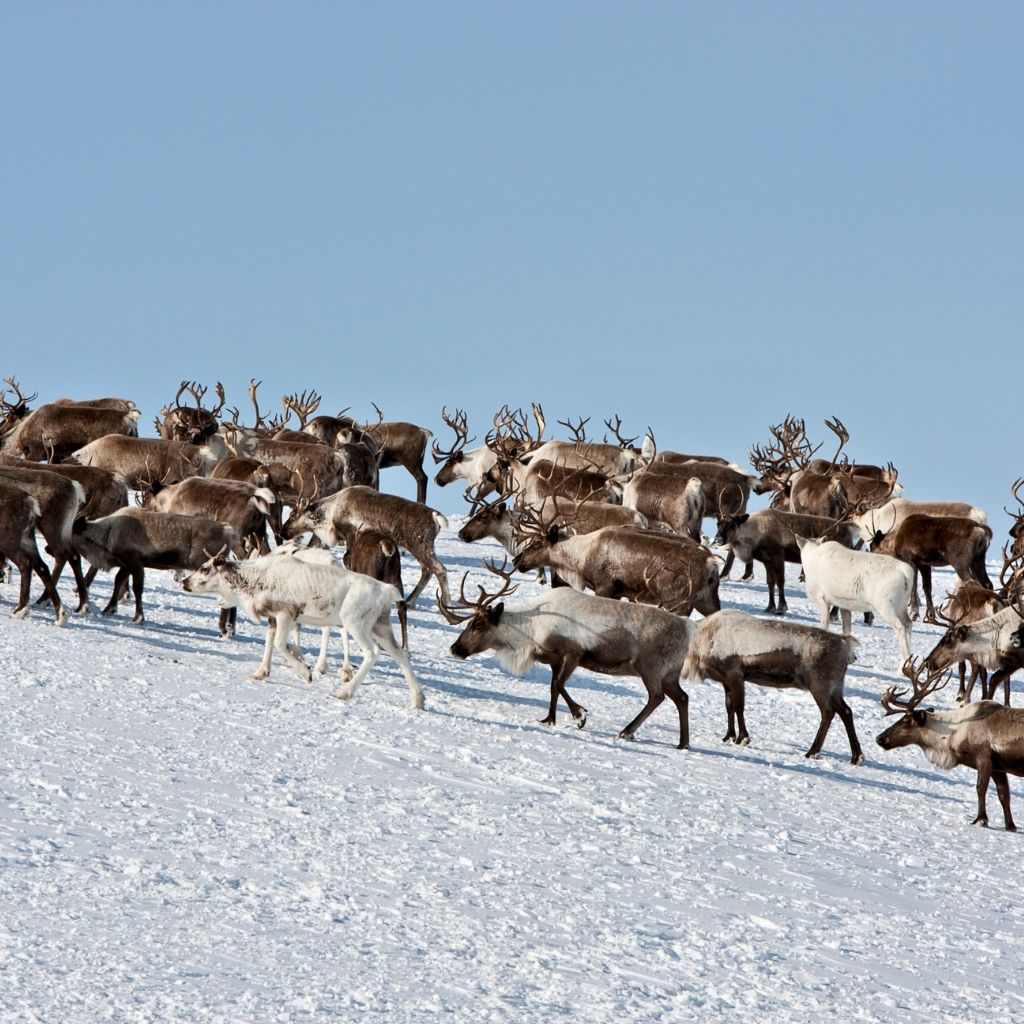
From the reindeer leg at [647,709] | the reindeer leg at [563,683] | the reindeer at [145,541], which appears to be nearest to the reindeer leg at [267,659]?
the reindeer leg at [563,683]

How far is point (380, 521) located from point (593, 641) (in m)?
5.31

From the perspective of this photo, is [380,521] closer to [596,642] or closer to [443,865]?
[596,642]

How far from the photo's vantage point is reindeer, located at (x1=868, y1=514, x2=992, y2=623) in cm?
1909

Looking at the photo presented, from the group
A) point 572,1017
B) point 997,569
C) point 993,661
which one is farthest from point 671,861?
point 997,569

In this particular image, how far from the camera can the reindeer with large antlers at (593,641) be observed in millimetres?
11289

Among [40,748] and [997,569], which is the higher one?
[997,569]

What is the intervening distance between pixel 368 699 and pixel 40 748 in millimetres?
3073

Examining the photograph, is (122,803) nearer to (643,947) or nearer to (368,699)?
(643,947)

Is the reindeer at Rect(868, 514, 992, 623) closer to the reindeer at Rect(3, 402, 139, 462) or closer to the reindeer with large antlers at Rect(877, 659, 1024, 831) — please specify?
the reindeer with large antlers at Rect(877, 659, 1024, 831)

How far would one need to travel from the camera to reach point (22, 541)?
41.9 feet

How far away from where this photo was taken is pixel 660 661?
11.3 meters

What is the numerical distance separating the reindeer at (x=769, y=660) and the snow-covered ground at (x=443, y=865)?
0.40 metres

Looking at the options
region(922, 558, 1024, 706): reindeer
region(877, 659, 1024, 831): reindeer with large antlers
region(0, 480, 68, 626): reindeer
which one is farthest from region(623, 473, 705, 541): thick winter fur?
region(0, 480, 68, 626): reindeer

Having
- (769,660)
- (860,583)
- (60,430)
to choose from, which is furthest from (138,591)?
(60,430)
